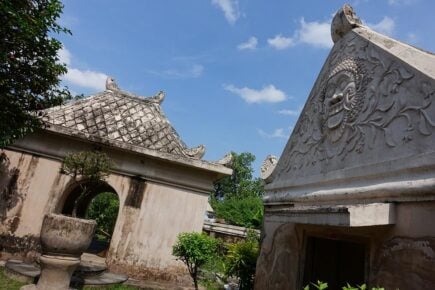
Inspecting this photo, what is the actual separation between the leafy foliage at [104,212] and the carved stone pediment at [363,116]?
1456cm

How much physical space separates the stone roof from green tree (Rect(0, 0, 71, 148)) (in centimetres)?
150

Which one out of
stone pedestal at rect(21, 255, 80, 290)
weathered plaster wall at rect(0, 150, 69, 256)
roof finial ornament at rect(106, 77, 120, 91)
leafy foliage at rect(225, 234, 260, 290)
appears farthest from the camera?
roof finial ornament at rect(106, 77, 120, 91)

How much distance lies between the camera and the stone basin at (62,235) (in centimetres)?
546

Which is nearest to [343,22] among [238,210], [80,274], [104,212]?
[80,274]

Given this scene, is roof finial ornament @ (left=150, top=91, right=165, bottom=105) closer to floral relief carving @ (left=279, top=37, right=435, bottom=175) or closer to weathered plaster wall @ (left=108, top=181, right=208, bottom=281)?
weathered plaster wall @ (left=108, top=181, right=208, bottom=281)

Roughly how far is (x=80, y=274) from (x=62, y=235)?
2.09 meters

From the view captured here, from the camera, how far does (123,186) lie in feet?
27.9

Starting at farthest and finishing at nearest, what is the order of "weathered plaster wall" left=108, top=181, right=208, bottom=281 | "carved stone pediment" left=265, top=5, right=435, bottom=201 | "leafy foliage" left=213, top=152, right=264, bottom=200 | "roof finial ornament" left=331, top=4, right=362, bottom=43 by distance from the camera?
1. "leafy foliage" left=213, top=152, right=264, bottom=200
2. "weathered plaster wall" left=108, top=181, right=208, bottom=281
3. "roof finial ornament" left=331, top=4, right=362, bottom=43
4. "carved stone pediment" left=265, top=5, right=435, bottom=201

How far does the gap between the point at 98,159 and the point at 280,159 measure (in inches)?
136

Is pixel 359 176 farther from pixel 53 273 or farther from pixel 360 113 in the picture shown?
pixel 53 273

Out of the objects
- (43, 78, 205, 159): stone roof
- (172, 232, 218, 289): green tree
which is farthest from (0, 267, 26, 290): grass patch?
(43, 78, 205, 159): stone roof

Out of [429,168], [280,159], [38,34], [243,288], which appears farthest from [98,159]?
[429,168]

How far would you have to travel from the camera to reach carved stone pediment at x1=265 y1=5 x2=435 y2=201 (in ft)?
10.8

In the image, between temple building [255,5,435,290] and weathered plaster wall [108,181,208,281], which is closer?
temple building [255,5,435,290]
